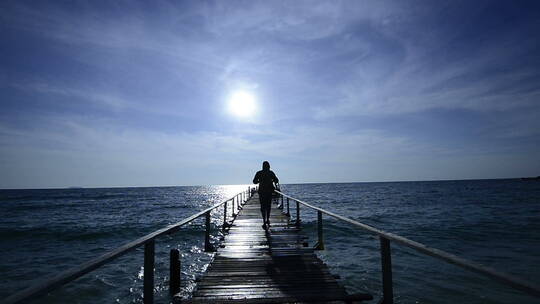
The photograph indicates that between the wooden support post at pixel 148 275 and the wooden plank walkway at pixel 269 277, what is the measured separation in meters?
0.69

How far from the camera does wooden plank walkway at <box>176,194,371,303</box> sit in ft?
13.0

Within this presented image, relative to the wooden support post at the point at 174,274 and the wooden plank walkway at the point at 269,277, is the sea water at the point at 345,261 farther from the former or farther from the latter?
the wooden plank walkway at the point at 269,277

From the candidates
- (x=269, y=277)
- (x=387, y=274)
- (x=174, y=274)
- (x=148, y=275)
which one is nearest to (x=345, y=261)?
(x=269, y=277)

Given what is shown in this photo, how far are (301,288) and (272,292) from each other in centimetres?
48

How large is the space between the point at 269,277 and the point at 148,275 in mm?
2359

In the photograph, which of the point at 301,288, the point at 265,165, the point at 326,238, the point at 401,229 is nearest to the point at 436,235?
the point at 401,229

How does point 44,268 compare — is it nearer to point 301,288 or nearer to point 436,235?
point 301,288

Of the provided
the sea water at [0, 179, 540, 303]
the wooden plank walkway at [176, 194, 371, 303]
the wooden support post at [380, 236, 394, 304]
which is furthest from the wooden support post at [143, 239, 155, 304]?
the wooden support post at [380, 236, 394, 304]

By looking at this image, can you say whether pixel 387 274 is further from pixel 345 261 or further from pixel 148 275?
pixel 345 261

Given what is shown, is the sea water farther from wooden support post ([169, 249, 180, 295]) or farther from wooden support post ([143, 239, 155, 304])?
wooden support post ([143, 239, 155, 304])

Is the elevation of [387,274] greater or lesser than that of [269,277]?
greater

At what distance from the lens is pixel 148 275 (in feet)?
10.7

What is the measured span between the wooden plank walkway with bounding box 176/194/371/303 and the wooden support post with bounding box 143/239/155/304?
0.69 meters

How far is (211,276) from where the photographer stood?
5055 millimetres
